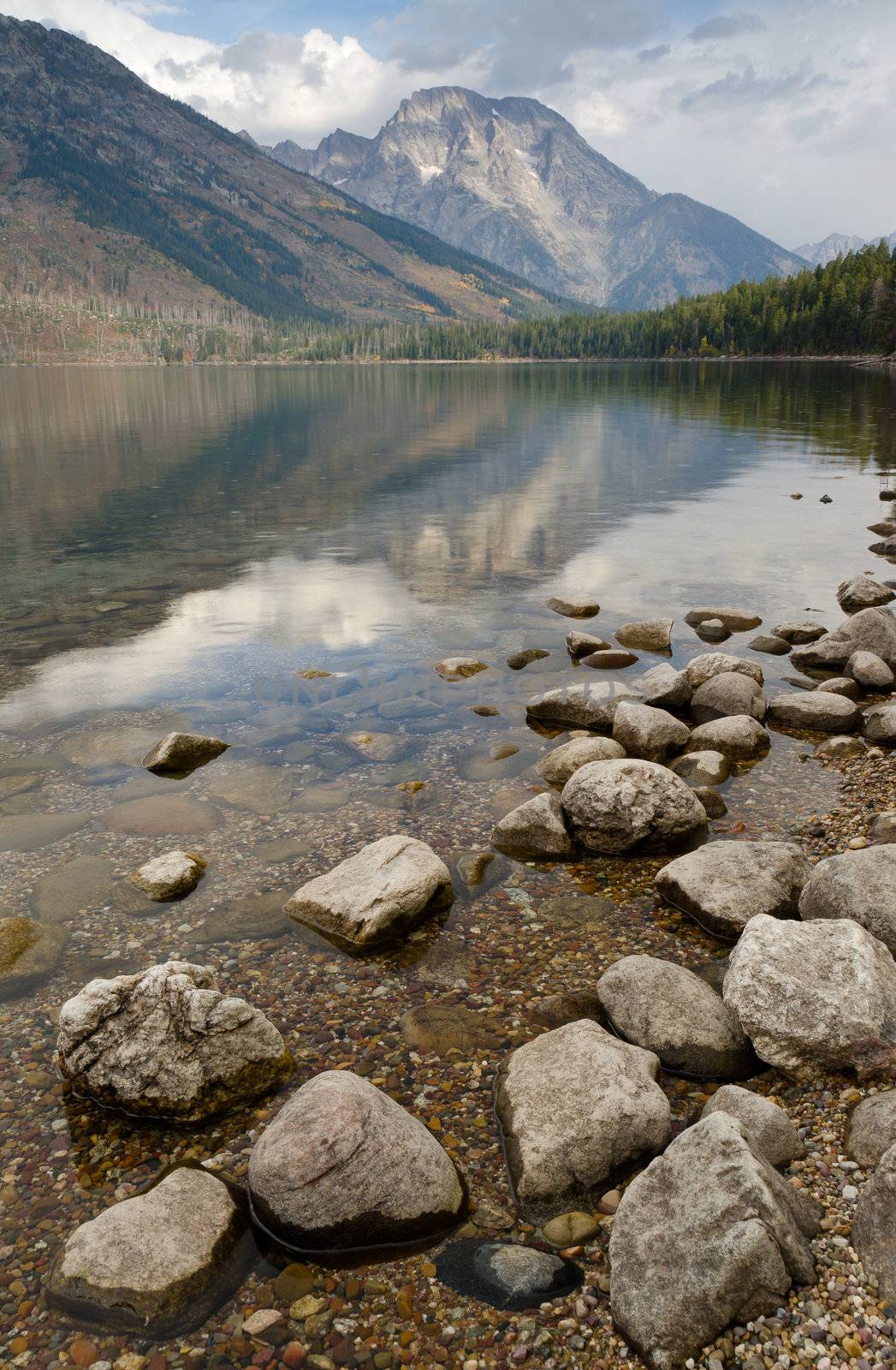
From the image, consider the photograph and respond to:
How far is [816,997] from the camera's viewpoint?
303 inches

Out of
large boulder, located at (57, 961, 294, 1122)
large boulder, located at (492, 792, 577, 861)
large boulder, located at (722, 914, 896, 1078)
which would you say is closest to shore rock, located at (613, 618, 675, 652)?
large boulder, located at (492, 792, 577, 861)

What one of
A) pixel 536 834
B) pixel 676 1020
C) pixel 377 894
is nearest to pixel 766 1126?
pixel 676 1020

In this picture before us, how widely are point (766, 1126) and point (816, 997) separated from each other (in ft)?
4.86

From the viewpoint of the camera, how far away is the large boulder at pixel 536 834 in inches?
483

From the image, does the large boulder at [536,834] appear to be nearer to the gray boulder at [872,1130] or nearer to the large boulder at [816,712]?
the gray boulder at [872,1130]

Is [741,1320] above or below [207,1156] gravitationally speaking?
above

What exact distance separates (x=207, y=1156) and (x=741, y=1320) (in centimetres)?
452

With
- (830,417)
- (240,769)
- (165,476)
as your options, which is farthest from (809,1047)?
(830,417)

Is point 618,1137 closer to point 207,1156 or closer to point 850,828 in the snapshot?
point 207,1156

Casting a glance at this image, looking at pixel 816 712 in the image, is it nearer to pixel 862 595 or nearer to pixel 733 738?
pixel 733 738

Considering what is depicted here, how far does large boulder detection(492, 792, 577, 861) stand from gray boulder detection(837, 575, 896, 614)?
53.7 feet

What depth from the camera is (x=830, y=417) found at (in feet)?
257

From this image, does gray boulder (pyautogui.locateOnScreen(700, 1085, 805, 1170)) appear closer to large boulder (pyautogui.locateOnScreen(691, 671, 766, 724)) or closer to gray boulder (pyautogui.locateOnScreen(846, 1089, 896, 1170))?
gray boulder (pyautogui.locateOnScreen(846, 1089, 896, 1170))

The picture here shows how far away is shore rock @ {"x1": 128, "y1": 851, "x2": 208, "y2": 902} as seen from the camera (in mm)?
11125
